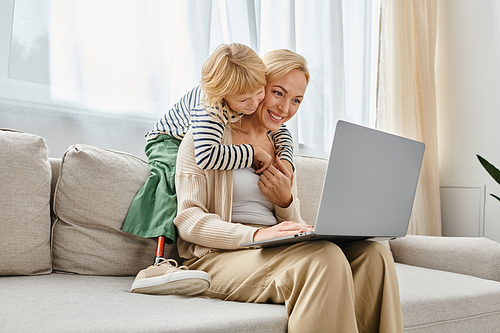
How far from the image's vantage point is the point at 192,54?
192 centimetres

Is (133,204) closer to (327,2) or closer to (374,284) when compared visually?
(374,284)

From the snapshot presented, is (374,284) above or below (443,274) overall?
above

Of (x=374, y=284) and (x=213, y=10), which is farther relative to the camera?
(x=213, y=10)

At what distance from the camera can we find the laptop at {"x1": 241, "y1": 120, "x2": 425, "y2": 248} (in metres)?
0.88

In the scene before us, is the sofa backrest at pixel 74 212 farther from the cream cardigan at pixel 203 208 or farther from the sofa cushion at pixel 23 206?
the cream cardigan at pixel 203 208

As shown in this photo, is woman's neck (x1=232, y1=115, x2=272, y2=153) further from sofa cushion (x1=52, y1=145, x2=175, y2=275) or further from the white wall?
the white wall

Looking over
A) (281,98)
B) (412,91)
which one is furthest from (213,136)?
(412,91)

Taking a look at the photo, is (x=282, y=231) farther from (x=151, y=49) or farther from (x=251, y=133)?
(x=151, y=49)

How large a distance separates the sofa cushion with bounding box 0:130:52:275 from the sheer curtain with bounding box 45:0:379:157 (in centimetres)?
45

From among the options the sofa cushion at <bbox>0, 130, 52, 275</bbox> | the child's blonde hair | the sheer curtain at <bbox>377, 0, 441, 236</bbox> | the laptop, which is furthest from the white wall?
the sofa cushion at <bbox>0, 130, 52, 275</bbox>

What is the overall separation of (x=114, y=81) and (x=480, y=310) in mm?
1598

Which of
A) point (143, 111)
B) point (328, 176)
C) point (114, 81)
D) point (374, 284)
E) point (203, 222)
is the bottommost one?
point (374, 284)

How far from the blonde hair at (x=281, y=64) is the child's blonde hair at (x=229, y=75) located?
0.07 metres

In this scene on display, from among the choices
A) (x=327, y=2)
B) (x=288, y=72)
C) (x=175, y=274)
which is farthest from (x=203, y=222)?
(x=327, y=2)
